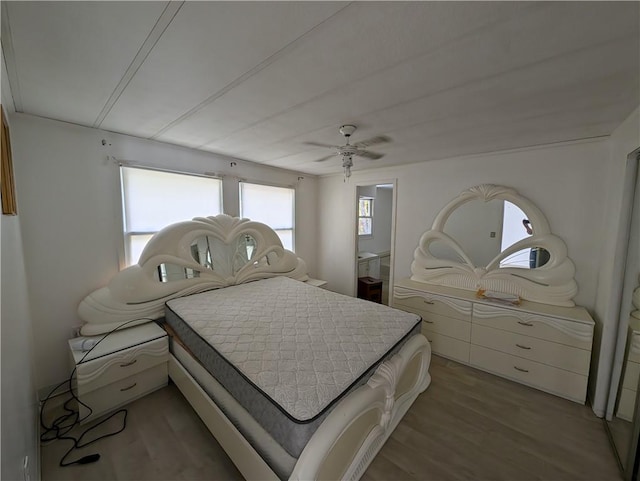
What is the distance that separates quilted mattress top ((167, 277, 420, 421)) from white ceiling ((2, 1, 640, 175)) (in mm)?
1675

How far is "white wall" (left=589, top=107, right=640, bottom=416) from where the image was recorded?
1.84 meters

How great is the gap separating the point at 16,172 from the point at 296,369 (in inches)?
108

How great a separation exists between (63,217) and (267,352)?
7.45ft

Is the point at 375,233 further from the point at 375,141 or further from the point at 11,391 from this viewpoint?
the point at 11,391

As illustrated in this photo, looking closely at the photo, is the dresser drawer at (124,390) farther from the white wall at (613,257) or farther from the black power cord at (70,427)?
the white wall at (613,257)

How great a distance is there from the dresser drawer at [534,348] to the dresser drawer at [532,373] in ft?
0.16

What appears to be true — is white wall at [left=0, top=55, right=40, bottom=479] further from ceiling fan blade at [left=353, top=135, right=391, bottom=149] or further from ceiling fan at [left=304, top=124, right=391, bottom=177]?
ceiling fan blade at [left=353, top=135, right=391, bottom=149]

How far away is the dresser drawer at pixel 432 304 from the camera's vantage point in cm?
268

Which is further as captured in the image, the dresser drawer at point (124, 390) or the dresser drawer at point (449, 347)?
the dresser drawer at point (449, 347)

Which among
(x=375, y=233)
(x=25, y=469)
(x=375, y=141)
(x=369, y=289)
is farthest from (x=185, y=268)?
(x=375, y=233)

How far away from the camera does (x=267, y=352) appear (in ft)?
5.32

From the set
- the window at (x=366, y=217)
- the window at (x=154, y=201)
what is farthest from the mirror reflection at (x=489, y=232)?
the window at (x=154, y=201)

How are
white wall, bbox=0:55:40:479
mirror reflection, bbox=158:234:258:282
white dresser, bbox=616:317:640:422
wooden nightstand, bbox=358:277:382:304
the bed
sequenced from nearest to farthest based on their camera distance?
white wall, bbox=0:55:40:479 → the bed → white dresser, bbox=616:317:640:422 → mirror reflection, bbox=158:234:258:282 → wooden nightstand, bbox=358:277:382:304

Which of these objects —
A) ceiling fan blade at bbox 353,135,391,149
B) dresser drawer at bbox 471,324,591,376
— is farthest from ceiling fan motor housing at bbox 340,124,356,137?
dresser drawer at bbox 471,324,591,376
